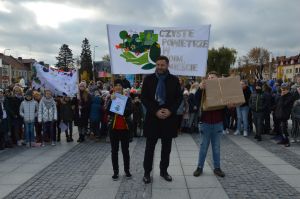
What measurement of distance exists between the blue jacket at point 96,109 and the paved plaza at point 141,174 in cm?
124

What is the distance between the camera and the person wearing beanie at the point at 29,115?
9.79 meters

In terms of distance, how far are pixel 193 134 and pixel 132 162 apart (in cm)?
466

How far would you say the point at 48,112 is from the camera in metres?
10.1

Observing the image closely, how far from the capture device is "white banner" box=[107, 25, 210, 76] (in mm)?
9797

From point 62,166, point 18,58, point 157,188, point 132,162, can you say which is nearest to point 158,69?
point 157,188

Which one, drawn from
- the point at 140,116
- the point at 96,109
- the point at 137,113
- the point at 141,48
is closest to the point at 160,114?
the point at 141,48

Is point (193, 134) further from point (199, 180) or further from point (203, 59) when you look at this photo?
point (199, 180)

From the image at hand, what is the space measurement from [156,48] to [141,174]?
14.9 ft

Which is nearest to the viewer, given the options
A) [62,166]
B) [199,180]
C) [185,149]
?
[199,180]

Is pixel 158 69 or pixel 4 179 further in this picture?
pixel 4 179

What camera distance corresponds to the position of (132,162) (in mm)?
7613

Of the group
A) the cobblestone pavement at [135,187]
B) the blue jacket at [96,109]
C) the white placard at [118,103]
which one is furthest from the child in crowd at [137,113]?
the white placard at [118,103]

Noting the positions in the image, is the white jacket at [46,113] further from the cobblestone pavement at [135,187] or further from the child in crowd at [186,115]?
the child in crowd at [186,115]

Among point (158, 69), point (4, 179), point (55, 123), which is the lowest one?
point (4, 179)
